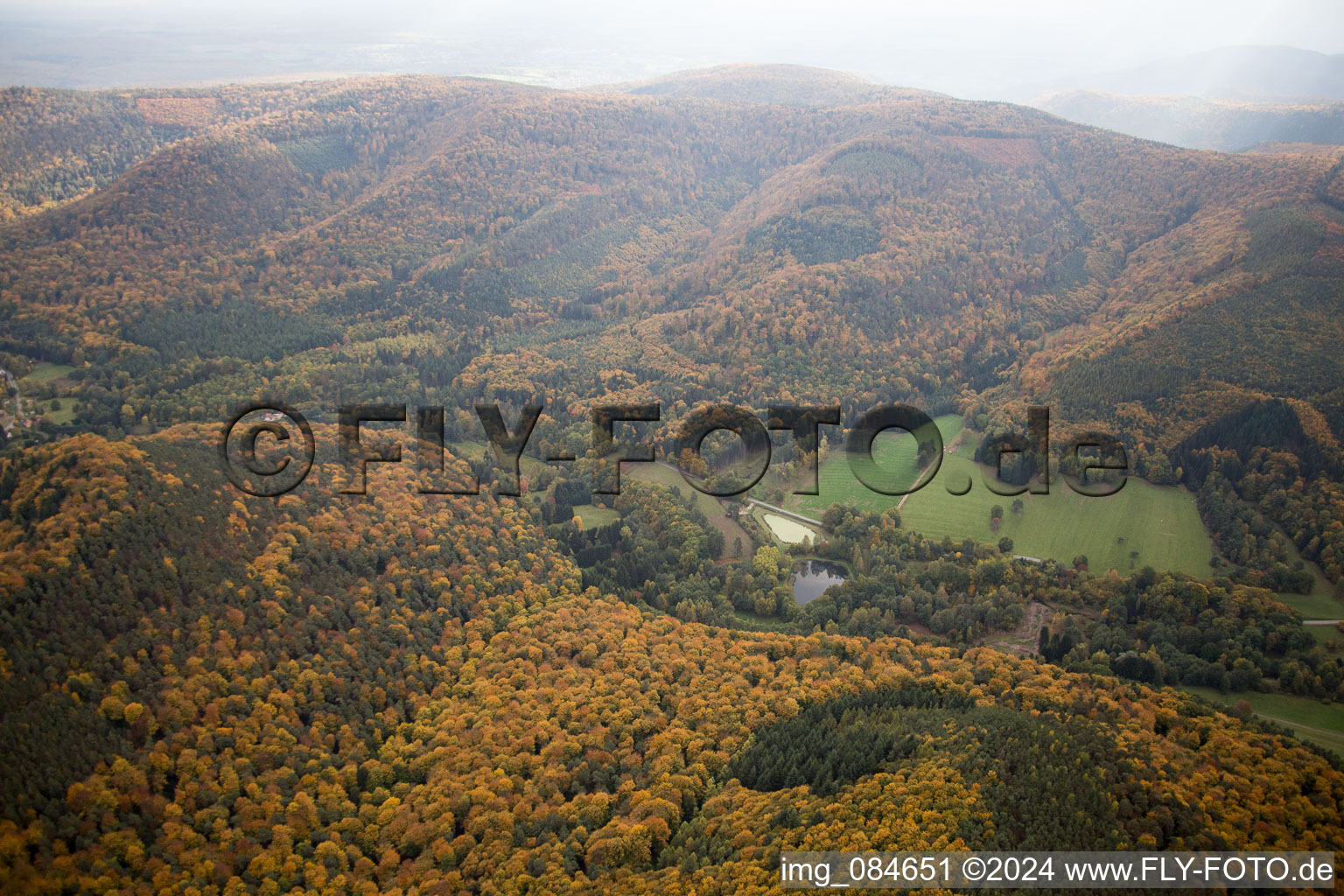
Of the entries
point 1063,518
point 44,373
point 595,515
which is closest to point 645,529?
point 595,515

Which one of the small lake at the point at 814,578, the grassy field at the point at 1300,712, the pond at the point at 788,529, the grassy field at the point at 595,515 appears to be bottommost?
the grassy field at the point at 1300,712

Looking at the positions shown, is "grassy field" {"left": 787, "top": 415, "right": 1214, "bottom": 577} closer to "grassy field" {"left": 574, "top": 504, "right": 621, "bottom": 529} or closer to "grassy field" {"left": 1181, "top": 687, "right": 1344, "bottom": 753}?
"grassy field" {"left": 1181, "top": 687, "right": 1344, "bottom": 753}

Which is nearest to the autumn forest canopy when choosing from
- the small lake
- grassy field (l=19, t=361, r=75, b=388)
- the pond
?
the small lake

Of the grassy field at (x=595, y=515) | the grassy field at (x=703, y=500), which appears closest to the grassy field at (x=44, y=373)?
the grassy field at (x=595, y=515)

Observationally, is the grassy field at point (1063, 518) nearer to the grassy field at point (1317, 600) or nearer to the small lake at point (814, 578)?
the grassy field at point (1317, 600)

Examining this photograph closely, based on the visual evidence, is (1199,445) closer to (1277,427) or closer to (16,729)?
(1277,427)
